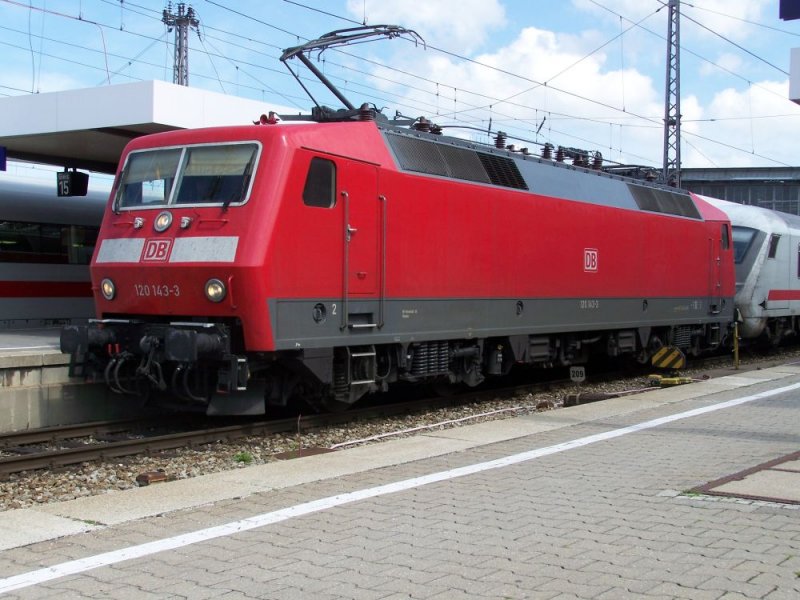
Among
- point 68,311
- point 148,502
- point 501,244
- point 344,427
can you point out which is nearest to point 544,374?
point 501,244

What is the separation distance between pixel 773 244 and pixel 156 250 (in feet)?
55.5

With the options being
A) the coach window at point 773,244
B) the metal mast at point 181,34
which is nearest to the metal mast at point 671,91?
the coach window at point 773,244

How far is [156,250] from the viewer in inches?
378

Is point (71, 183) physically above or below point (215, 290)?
above

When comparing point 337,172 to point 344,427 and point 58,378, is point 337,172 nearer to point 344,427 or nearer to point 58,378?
point 344,427

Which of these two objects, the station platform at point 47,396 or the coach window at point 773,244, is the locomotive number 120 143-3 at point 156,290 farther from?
the coach window at point 773,244

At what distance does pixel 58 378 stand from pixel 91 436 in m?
1.35

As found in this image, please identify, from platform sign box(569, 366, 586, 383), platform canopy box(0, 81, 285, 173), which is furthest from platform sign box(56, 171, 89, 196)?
platform sign box(569, 366, 586, 383)

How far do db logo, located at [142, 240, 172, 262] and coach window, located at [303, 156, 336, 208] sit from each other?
5.29 ft

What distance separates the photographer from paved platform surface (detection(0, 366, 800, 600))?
4.57 metres

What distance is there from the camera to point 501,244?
12516mm

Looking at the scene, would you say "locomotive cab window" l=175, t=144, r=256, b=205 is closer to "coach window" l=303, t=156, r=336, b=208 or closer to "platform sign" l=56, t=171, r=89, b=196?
"coach window" l=303, t=156, r=336, b=208

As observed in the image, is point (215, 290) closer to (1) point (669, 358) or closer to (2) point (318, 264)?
(2) point (318, 264)

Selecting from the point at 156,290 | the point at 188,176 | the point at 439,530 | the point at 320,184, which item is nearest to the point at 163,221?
the point at 188,176
